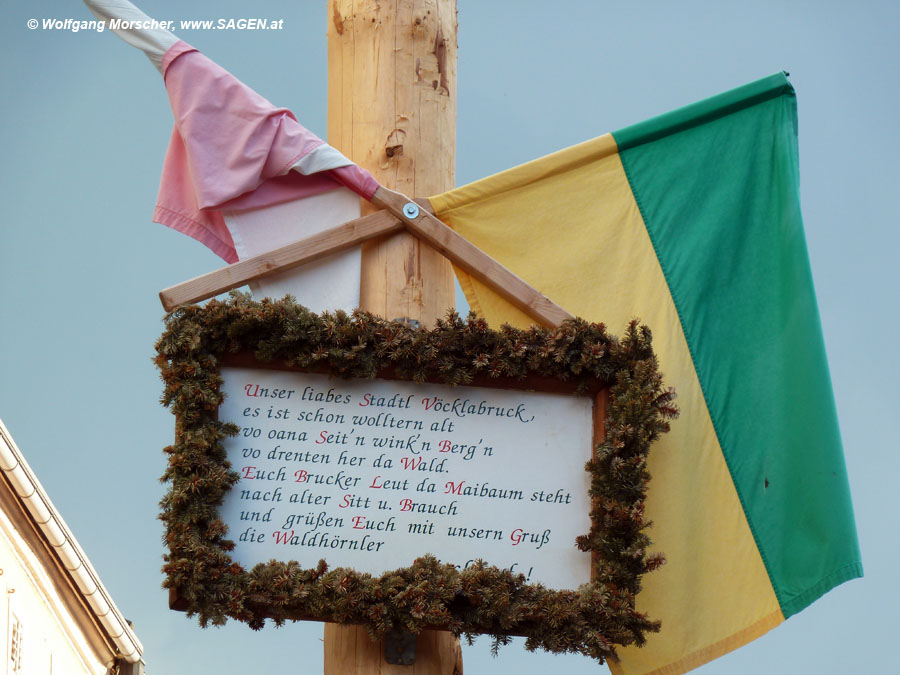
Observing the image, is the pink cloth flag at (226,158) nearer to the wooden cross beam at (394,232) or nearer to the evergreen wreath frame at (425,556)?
the wooden cross beam at (394,232)

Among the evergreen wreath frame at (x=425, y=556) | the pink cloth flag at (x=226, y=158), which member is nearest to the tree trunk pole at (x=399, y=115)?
the pink cloth flag at (x=226, y=158)

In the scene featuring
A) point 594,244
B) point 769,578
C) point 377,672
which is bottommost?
point 377,672

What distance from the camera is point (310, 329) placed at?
14.8ft

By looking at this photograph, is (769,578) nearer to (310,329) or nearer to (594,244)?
(594,244)

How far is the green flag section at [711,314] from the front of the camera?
484 centimetres

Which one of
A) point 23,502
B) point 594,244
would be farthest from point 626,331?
point 23,502

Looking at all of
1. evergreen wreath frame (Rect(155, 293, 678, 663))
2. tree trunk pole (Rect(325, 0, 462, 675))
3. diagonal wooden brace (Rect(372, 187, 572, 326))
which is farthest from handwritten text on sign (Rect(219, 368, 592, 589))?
tree trunk pole (Rect(325, 0, 462, 675))

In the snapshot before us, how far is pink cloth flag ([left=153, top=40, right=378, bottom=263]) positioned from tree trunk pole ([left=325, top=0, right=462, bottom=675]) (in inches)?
8.0

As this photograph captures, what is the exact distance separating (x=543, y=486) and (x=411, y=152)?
1343 mm

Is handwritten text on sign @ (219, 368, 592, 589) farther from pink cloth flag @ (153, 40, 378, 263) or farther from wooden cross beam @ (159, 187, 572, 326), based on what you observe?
pink cloth flag @ (153, 40, 378, 263)

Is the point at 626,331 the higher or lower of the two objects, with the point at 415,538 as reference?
higher

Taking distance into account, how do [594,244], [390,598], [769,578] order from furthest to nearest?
[594,244], [769,578], [390,598]

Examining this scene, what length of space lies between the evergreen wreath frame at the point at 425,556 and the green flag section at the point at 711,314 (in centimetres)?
34

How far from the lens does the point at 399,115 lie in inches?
203
